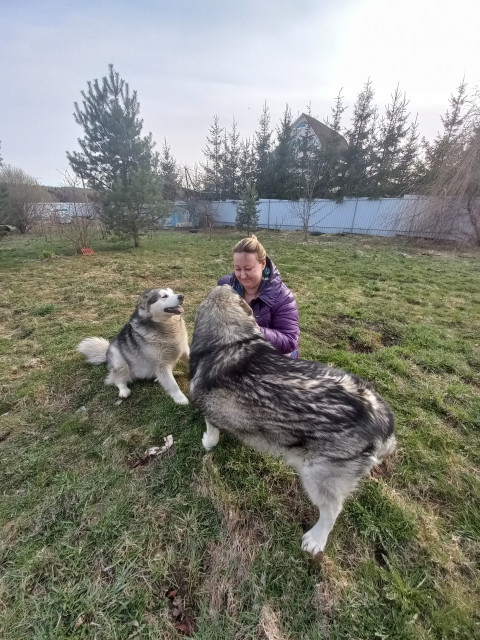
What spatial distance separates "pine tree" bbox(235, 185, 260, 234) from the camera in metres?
17.0

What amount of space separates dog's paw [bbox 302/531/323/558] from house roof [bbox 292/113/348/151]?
74.9ft

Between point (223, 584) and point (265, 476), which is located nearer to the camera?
point (223, 584)

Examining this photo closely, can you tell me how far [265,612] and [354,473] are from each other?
0.84 m

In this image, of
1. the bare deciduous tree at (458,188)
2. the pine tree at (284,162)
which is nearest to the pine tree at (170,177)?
the pine tree at (284,162)

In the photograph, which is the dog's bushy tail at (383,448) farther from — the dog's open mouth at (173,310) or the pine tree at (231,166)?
the pine tree at (231,166)

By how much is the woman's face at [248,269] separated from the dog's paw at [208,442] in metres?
1.39

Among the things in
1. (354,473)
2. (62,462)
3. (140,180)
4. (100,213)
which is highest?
(140,180)

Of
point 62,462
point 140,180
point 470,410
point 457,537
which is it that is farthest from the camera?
point 140,180

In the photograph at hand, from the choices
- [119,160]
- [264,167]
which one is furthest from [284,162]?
[119,160]

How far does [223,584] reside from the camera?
4.94 feet

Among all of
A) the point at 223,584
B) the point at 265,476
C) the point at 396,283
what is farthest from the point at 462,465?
the point at 396,283

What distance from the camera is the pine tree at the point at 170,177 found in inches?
854

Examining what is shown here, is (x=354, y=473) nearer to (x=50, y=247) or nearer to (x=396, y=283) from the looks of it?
(x=396, y=283)

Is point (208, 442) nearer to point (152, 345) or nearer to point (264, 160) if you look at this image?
point (152, 345)
